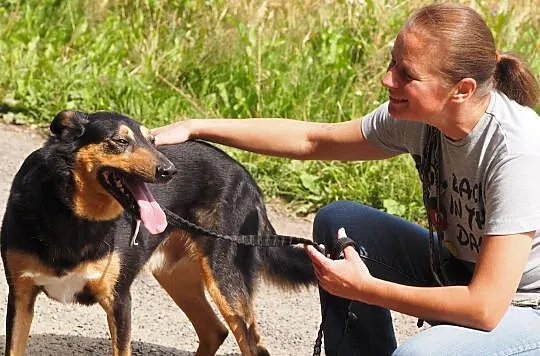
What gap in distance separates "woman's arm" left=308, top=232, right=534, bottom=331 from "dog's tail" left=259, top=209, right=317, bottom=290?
111 cm

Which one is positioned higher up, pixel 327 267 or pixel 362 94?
pixel 327 267

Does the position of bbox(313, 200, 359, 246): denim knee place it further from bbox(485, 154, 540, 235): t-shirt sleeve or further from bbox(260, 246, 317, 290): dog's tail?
bbox(485, 154, 540, 235): t-shirt sleeve

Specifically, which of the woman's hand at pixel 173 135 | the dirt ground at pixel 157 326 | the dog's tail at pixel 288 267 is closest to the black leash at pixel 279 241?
the woman's hand at pixel 173 135

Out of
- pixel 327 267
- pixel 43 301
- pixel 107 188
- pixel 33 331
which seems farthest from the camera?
pixel 43 301

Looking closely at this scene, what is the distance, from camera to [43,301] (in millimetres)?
5461

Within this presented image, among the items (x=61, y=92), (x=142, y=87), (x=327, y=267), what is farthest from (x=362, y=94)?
(x=327, y=267)

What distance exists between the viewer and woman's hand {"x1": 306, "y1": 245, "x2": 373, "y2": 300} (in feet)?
11.6

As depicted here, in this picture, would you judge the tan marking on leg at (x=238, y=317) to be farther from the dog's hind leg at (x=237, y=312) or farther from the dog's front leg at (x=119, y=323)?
the dog's front leg at (x=119, y=323)

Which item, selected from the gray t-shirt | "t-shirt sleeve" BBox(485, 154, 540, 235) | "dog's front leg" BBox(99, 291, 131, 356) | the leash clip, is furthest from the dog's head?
"t-shirt sleeve" BBox(485, 154, 540, 235)

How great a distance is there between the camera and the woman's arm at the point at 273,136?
434cm

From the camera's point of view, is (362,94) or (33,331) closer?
(33,331)

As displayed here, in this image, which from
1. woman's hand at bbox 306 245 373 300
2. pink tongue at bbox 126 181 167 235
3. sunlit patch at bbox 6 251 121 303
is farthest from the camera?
sunlit patch at bbox 6 251 121 303

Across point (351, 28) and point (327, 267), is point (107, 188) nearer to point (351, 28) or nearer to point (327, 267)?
point (327, 267)

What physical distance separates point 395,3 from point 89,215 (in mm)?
5040
